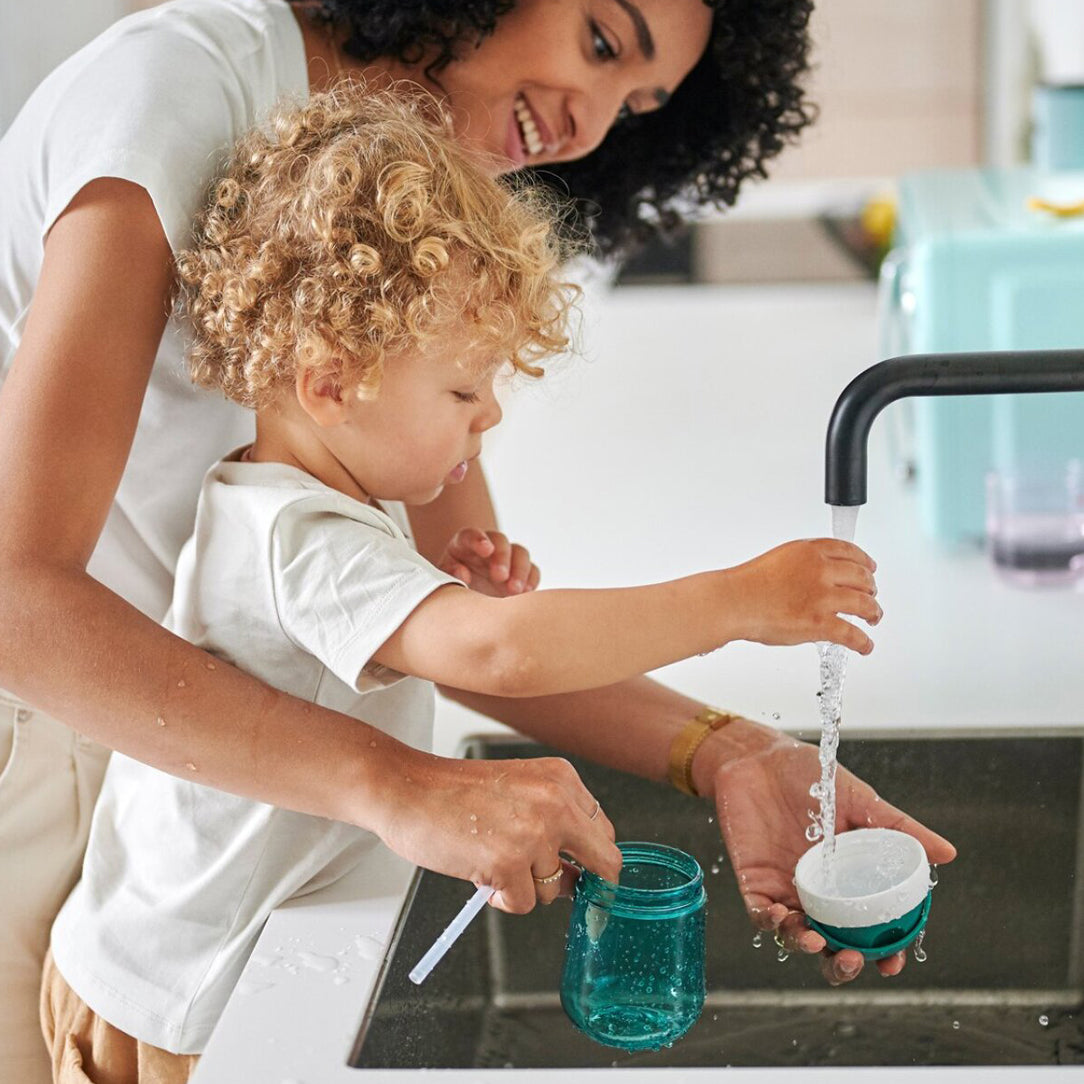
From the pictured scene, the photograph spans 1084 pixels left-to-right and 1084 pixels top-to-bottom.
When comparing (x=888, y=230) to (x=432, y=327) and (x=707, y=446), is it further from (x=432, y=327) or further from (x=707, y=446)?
(x=432, y=327)

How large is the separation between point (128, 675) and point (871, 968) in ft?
1.67

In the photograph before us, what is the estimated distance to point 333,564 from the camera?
81 cm

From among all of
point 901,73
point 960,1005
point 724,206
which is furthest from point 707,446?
point 901,73

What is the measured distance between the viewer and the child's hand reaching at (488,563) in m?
1.03

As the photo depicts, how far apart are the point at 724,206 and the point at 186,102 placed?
76 centimetres

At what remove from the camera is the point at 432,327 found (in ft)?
2.74

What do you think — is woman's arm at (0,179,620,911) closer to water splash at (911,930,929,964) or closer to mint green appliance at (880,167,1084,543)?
water splash at (911,930,929,964)

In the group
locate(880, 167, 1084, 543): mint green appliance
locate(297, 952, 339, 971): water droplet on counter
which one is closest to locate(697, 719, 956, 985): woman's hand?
locate(297, 952, 339, 971): water droplet on counter

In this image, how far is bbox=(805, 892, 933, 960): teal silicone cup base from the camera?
88 cm

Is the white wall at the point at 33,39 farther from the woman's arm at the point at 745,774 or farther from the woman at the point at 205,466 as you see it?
the woman's arm at the point at 745,774

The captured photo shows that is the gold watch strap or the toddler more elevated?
the toddler

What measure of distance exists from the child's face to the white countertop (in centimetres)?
13

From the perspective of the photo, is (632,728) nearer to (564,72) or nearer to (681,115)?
(564,72)

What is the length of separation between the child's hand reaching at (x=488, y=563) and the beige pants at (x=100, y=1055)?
1.16 ft
